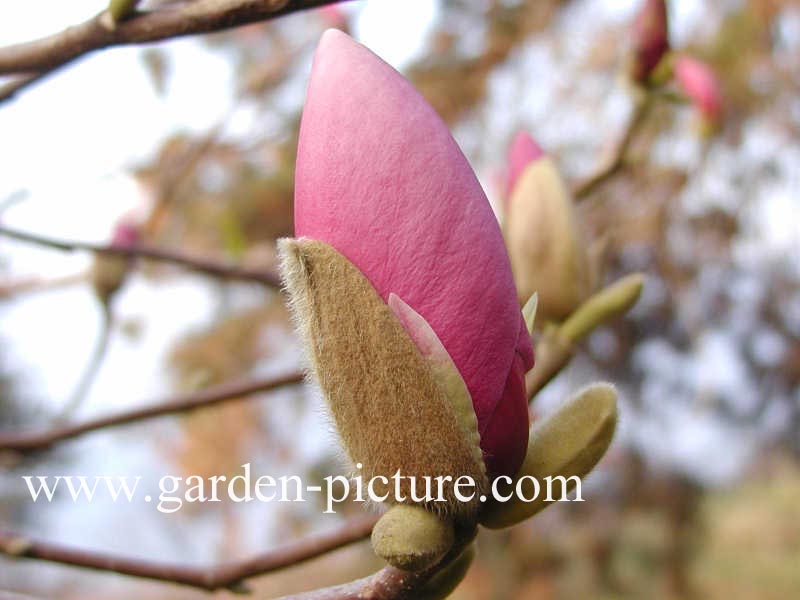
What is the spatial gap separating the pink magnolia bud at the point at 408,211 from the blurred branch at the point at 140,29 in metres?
0.03

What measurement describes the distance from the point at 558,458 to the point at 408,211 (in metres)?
0.11

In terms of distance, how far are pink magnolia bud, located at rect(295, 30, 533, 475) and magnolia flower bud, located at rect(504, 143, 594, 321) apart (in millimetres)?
196

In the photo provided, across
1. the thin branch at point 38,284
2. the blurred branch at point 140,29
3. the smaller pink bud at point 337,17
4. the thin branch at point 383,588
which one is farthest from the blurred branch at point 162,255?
the thin branch at point 38,284

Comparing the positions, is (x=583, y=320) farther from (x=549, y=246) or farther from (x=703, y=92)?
(x=703, y=92)

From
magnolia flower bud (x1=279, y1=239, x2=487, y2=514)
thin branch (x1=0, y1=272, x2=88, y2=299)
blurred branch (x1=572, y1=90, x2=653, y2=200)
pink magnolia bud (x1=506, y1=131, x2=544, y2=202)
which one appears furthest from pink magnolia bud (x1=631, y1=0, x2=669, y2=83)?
thin branch (x1=0, y1=272, x2=88, y2=299)

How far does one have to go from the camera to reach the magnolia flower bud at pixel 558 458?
27 cm

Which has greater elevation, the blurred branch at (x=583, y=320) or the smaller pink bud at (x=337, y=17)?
the smaller pink bud at (x=337, y=17)

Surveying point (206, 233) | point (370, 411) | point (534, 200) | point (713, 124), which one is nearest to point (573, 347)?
point (534, 200)

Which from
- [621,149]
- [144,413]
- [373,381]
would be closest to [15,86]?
[373,381]

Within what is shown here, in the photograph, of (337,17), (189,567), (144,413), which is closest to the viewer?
(189,567)

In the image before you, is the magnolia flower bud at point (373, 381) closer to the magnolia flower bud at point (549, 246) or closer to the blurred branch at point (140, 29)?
the blurred branch at point (140, 29)

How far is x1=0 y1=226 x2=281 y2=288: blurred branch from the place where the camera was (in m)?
0.44

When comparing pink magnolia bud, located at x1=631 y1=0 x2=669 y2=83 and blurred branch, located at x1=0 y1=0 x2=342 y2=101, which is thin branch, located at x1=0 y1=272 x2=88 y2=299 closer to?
pink magnolia bud, located at x1=631 y1=0 x2=669 y2=83

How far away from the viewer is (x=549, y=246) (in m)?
0.44
